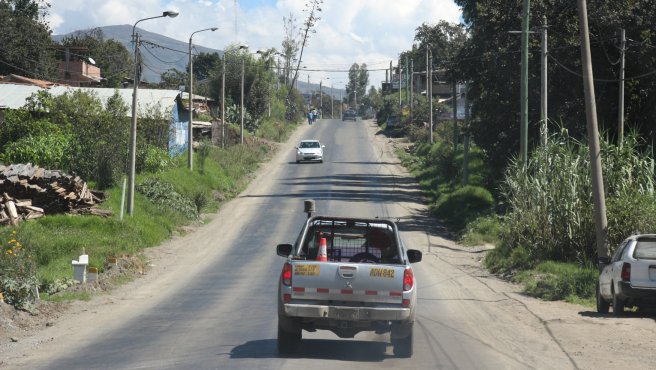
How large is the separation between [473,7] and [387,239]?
36.2m

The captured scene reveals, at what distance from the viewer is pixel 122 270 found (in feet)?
93.4

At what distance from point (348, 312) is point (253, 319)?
5809 millimetres

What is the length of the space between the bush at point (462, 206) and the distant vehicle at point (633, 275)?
2248cm

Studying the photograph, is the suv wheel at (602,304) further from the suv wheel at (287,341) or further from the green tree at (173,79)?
the green tree at (173,79)

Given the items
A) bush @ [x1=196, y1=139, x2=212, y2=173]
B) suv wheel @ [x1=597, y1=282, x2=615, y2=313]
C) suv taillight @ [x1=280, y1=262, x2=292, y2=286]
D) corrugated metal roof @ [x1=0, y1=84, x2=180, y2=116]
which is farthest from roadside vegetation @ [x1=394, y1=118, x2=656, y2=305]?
corrugated metal roof @ [x1=0, y1=84, x2=180, y2=116]

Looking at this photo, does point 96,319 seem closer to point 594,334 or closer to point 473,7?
point 594,334

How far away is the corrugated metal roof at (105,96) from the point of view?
52344mm

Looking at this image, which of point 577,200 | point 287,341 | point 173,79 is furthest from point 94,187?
point 173,79

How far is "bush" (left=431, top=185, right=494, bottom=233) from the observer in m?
42.7

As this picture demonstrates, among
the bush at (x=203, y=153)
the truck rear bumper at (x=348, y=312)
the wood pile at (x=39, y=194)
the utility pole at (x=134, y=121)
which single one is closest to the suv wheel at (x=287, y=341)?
the truck rear bumper at (x=348, y=312)

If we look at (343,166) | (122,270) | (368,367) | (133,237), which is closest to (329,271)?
(368,367)

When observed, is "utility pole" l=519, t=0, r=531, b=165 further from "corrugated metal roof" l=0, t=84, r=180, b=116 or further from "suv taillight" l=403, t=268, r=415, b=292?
"corrugated metal roof" l=0, t=84, r=180, b=116

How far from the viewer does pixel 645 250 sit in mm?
18000

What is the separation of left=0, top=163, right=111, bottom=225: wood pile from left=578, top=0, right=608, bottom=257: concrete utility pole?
1938 centimetres
